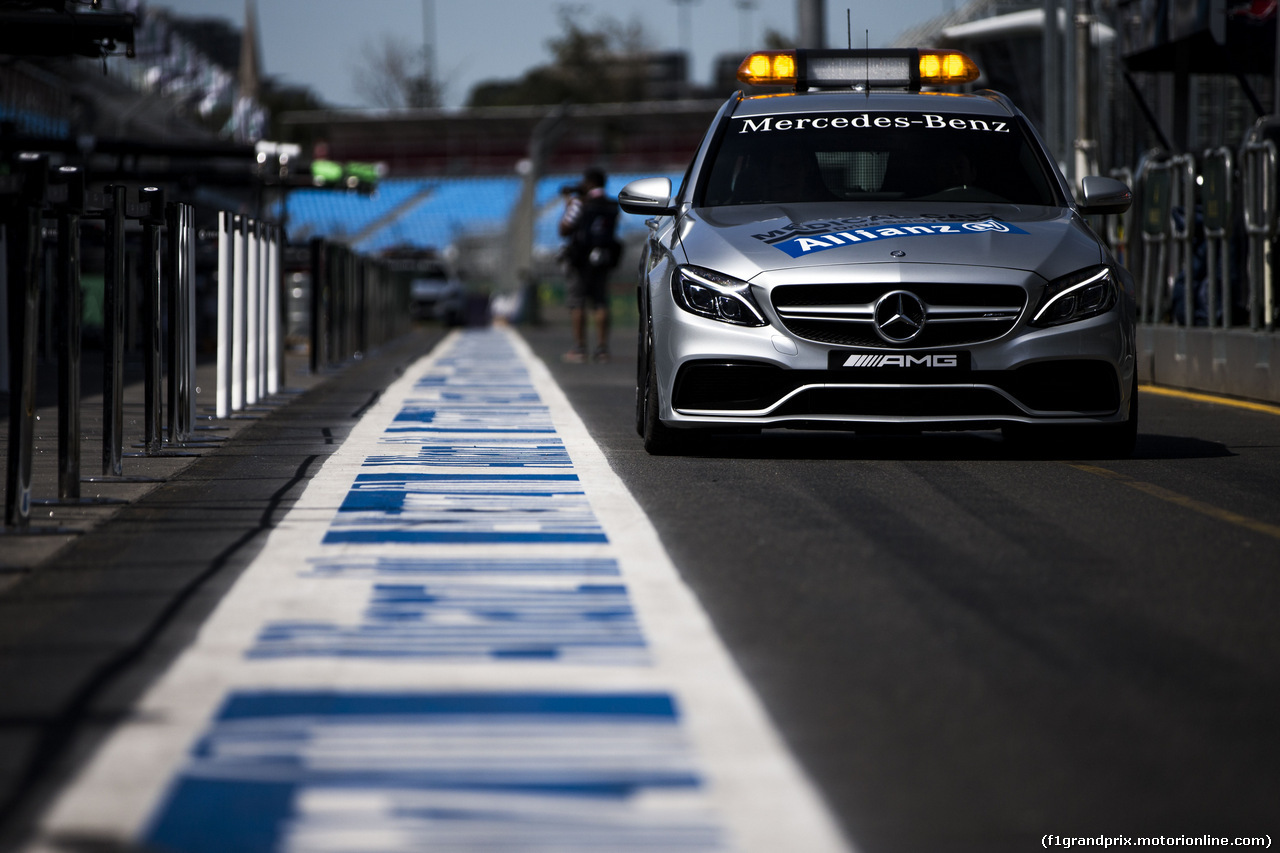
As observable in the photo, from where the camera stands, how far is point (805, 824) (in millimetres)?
3051

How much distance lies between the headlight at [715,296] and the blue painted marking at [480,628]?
3.11 meters

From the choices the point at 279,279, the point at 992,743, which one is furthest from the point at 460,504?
the point at 279,279

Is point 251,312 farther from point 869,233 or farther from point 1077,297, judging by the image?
point 1077,297

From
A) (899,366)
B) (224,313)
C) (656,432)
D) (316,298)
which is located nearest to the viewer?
(899,366)

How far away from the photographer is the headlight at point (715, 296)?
8.16 meters

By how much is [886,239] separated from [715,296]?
0.80 meters

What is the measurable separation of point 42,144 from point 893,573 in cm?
1883

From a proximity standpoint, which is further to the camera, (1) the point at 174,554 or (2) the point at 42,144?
(2) the point at 42,144

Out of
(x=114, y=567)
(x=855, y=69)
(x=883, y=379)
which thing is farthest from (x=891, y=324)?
(x=114, y=567)

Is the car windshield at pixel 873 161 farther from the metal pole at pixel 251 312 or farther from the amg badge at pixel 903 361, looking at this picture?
the metal pole at pixel 251 312

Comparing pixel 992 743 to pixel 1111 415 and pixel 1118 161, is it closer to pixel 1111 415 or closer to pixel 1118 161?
pixel 1111 415

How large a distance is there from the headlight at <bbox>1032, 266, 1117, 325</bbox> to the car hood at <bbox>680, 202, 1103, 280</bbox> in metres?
0.05

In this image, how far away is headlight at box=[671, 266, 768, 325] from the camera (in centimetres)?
816

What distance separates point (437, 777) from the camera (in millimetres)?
3320
